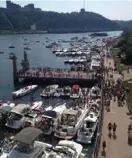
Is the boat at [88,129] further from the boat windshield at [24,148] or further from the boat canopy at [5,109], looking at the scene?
the boat canopy at [5,109]

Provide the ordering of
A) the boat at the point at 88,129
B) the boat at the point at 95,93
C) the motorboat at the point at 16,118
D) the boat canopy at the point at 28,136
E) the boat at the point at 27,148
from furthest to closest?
1. the boat at the point at 95,93
2. the motorboat at the point at 16,118
3. the boat at the point at 88,129
4. the boat canopy at the point at 28,136
5. the boat at the point at 27,148

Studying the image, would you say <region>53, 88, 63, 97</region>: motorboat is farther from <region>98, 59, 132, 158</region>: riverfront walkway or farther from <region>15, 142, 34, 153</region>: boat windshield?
<region>15, 142, 34, 153</region>: boat windshield

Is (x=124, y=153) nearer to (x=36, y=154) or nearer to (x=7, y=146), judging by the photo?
(x=36, y=154)

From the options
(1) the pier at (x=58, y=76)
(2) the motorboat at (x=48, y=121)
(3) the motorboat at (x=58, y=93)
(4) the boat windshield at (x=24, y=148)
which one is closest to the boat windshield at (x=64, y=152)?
(4) the boat windshield at (x=24, y=148)

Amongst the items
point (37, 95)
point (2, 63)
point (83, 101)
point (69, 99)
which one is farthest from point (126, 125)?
point (2, 63)

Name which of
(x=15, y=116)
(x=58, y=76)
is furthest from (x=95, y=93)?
(x=15, y=116)

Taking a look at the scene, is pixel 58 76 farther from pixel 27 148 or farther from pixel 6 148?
pixel 27 148

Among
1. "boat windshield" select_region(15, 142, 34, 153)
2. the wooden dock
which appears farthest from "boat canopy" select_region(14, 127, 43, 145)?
the wooden dock
